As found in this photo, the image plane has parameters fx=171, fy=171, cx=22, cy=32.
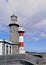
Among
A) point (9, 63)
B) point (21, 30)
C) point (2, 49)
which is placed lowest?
point (9, 63)

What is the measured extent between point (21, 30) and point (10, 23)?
1126 centimetres

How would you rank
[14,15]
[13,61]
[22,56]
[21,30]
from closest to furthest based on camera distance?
[13,61]
[22,56]
[21,30]
[14,15]

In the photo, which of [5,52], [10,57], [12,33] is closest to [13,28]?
[12,33]

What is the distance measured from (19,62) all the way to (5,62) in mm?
1433

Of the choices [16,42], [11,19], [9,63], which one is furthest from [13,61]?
[11,19]

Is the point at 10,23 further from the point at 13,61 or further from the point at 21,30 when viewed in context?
the point at 13,61

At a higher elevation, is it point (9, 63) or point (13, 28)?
point (13, 28)

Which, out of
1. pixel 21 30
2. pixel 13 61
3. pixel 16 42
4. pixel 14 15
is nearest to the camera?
pixel 13 61

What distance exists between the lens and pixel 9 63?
17359 mm

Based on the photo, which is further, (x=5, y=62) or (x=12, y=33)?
(x=12, y=33)

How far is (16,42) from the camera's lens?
1526 inches

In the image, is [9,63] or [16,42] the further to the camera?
[16,42]

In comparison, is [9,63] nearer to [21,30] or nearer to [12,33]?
[21,30]

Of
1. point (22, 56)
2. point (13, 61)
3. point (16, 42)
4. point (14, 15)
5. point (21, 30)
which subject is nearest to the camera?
point (13, 61)
